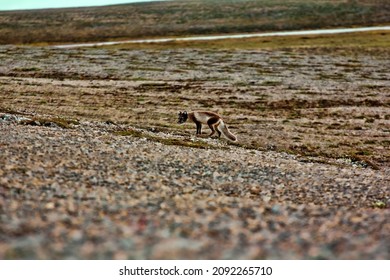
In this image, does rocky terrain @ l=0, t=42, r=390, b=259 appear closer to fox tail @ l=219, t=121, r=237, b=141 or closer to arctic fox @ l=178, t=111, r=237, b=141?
fox tail @ l=219, t=121, r=237, b=141

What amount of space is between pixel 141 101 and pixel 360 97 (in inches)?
1039

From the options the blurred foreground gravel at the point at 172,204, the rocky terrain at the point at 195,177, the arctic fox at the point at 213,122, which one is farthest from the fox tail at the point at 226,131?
the blurred foreground gravel at the point at 172,204

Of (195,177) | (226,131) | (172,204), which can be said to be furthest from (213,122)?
(172,204)

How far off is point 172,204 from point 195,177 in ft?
20.7

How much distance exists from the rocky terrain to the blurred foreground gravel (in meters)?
0.06

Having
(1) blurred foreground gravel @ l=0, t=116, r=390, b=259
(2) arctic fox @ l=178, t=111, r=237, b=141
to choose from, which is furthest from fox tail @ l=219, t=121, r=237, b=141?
(1) blurred foreground gravel @ l=0, t=116, r=390, b=259

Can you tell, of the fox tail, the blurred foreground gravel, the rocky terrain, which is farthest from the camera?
the fox tail

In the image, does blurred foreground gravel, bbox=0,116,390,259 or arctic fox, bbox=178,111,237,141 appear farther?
arctic fox, bbox=178,111,237,141

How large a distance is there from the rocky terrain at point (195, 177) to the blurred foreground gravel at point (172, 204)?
0.06 m

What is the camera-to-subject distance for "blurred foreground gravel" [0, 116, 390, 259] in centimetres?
1261

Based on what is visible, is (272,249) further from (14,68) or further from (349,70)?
(14,68)

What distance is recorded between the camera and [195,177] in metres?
24.0

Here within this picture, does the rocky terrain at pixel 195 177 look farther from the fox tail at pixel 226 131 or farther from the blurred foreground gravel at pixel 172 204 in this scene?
the fox tail at pixel 226 131

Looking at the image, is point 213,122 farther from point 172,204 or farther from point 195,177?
point 172,204
